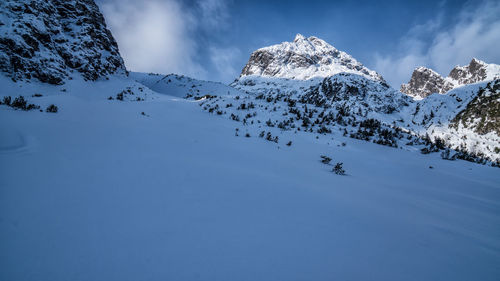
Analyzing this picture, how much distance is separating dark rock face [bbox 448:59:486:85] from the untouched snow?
133m

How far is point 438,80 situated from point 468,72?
14.7m

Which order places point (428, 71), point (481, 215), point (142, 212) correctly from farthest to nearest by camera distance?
point (428, 71)
point (481, 215)
point (142, 212)

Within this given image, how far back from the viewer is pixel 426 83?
114 metres

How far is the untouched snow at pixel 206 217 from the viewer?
4.54 ft

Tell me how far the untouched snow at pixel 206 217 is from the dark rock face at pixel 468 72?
13252 centimetres

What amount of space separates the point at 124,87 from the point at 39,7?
7.82 metres

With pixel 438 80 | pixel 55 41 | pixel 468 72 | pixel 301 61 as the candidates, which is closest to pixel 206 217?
pixel 55 41

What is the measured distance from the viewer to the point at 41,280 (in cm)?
115

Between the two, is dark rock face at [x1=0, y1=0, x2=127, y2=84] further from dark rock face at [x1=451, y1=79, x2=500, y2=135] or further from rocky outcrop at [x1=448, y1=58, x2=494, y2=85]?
rocky outcrop at [x1=448, y1=58, x2=494, y2=85]

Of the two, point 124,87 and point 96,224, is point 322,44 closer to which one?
point 124,87

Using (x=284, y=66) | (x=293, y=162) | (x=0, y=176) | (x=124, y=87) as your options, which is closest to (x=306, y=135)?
(x=293, y=162)

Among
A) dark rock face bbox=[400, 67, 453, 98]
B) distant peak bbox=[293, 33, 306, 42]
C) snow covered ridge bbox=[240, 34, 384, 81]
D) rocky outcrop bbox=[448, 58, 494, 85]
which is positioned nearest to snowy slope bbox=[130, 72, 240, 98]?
snow covered ridge bbox=[240, 34, 384, 81]

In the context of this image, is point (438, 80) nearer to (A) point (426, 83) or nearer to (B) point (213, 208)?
(A) point (426, 83)

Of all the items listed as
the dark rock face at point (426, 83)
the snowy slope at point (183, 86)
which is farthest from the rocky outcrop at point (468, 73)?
the snowy slope at point (183, 86)
